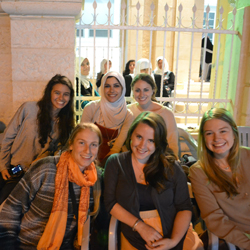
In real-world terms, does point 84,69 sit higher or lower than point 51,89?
higher

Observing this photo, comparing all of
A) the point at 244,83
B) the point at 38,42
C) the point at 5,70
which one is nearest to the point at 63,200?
the point at 38,42

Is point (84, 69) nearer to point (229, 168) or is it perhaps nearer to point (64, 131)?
point (64, 131)

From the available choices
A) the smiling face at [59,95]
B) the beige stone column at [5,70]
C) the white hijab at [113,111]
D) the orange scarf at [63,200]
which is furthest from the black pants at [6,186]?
the beige stone column at [5,70]

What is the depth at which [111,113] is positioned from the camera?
295 cm

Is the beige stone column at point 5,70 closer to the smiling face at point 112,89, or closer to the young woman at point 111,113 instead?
the young woman at point 111,113

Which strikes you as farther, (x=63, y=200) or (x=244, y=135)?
(x=244, y=135)

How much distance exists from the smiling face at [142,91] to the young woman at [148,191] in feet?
3.33

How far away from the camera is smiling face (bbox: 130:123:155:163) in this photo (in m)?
1.89

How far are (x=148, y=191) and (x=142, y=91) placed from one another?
1.34 m

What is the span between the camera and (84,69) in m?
4.30

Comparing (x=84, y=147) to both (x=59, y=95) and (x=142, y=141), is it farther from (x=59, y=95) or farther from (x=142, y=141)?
(x=59, y=95)

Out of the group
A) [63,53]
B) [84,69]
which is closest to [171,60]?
[84,69]

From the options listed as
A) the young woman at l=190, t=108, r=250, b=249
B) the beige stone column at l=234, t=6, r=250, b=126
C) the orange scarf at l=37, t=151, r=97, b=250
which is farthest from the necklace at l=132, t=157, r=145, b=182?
the beige stone column at l=234, t=6, r=250, b=126

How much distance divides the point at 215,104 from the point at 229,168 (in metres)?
2.68
